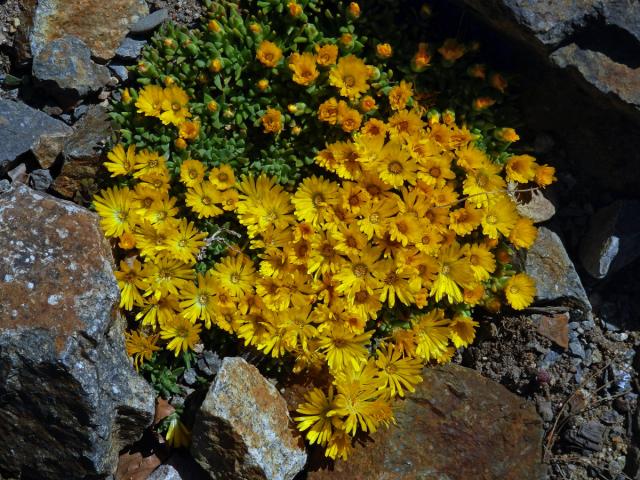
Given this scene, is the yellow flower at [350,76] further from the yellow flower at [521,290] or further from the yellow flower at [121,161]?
the yellow flower at [521,290]

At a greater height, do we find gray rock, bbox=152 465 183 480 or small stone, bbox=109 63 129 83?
small stone, bbox=109 63 129 83

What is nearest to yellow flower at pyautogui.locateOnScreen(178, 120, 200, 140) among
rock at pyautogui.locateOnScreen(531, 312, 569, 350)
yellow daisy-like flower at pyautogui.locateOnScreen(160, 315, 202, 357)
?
yellow daisy-like flower at pyautogui.locateOnScreen(160, 315, 202, 357)

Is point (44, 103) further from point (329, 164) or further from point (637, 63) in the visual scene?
point (637, 63)

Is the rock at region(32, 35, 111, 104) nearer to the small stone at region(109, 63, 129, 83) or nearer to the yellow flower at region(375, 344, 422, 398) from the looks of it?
the small stone at region(109, 63, 129, 83)

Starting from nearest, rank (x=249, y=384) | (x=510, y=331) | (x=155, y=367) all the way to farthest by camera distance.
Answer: (x=249, y=384) → (x=155, y=367) → (x=510, y=331)

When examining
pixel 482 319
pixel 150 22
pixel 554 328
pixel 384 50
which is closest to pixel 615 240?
pixel 554 328

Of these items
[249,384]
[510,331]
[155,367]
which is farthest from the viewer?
[510,331]

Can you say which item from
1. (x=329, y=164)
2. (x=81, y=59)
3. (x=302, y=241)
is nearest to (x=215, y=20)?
(x=81, y=59)
